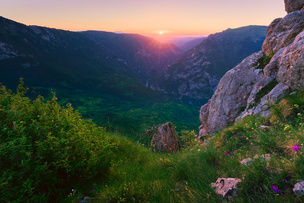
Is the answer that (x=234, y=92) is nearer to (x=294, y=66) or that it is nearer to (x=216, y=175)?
(x=294, y=66)

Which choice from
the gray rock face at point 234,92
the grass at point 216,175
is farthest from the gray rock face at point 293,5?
the grass at point 216,175

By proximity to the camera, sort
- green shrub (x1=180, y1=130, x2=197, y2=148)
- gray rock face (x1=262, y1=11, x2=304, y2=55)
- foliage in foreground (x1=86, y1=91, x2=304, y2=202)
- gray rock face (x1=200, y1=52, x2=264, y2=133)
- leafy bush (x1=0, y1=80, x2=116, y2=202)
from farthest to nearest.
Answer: gray rock face (x1=200, y1=52, x2=264, y2=133) < gray rock face (x1=262, y1=11, x2=304, y2=55) < green shrub (x1=180, y1=130, x2=197, y2=148) < leafy bush (x1=0, y1=80, x2=116, y2=202) < foliage in foreground (x1=86, y1=91, x2=304, y2=202)

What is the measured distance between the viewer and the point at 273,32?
585 inches

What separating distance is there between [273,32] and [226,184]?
16.7 meters

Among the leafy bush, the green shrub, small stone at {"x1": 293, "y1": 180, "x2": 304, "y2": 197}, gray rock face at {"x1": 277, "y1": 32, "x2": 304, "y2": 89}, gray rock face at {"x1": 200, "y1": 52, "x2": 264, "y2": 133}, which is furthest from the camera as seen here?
gray rock face at {"x1": 200, "y1": 52, "x2": 264, "y2": 133}

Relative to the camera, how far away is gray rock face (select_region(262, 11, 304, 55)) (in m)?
12.3

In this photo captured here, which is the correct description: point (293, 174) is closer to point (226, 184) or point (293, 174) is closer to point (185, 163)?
point (226, 184)

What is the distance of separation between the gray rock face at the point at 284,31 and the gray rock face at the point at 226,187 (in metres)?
13.3

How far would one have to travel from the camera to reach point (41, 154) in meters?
4.18

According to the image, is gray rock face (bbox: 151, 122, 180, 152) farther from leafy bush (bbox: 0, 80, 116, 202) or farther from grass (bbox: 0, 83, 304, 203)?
leafy bush (bbox: 0, 80, 116, 202)

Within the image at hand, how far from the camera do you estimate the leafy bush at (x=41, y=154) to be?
146 inches

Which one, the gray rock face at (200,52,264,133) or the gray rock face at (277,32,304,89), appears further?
the gray rock face at (200,52,264,133)

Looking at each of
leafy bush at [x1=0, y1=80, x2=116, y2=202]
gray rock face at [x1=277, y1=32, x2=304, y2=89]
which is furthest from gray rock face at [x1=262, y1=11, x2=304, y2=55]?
leafy bush at [x1=0, y1=80, x2=116, y2=202]

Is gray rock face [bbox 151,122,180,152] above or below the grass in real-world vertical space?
below
